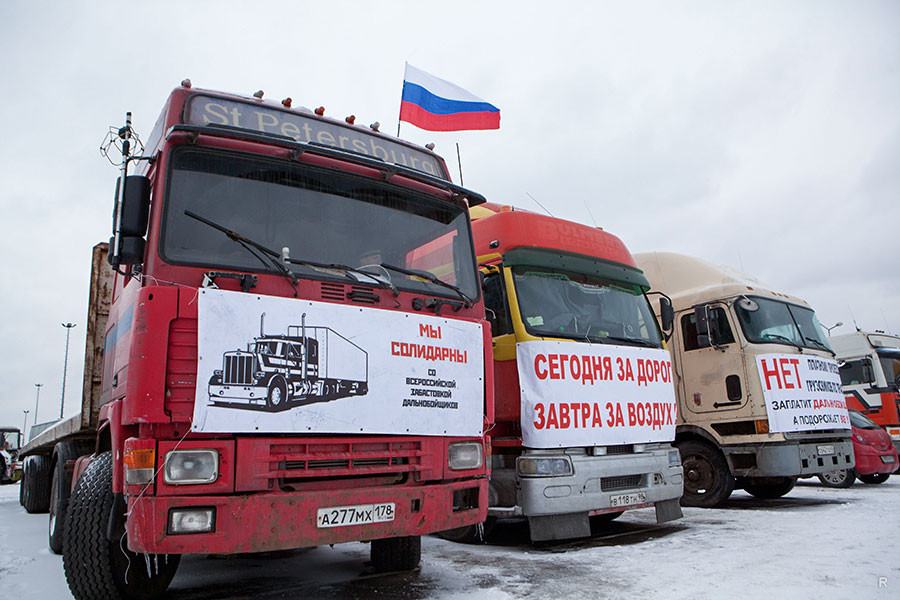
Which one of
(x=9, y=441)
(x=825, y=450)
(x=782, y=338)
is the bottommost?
(x=825, y=450)

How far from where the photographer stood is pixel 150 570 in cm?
373

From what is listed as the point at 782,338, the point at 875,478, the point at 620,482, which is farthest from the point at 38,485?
the point at 875,478

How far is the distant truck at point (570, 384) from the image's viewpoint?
5492 millimetres

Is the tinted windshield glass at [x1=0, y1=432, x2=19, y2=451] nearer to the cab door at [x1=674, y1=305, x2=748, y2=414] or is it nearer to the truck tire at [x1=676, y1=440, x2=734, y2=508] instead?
the truck tire at [x1=676, y1=440, x2=734, y2=508]

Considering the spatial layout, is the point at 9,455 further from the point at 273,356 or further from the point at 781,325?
the point at 781,325

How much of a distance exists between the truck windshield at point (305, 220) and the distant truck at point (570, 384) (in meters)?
1.42

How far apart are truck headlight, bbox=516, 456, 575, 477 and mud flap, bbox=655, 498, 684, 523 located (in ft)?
4.07

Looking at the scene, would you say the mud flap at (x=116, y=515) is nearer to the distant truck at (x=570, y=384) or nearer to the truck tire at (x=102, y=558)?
the truck tire at (x=102, y=558)

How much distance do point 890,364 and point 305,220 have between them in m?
13.4

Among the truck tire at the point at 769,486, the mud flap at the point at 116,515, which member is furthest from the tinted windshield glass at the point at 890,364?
the mud flap at the point at 116,515

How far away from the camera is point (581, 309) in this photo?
245 inches

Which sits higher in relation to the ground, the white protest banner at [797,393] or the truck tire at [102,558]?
the white protest banner at [797,393]

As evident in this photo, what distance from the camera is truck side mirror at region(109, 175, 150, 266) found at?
3555mm

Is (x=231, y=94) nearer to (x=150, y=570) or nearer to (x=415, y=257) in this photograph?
(x=415, y=257)
